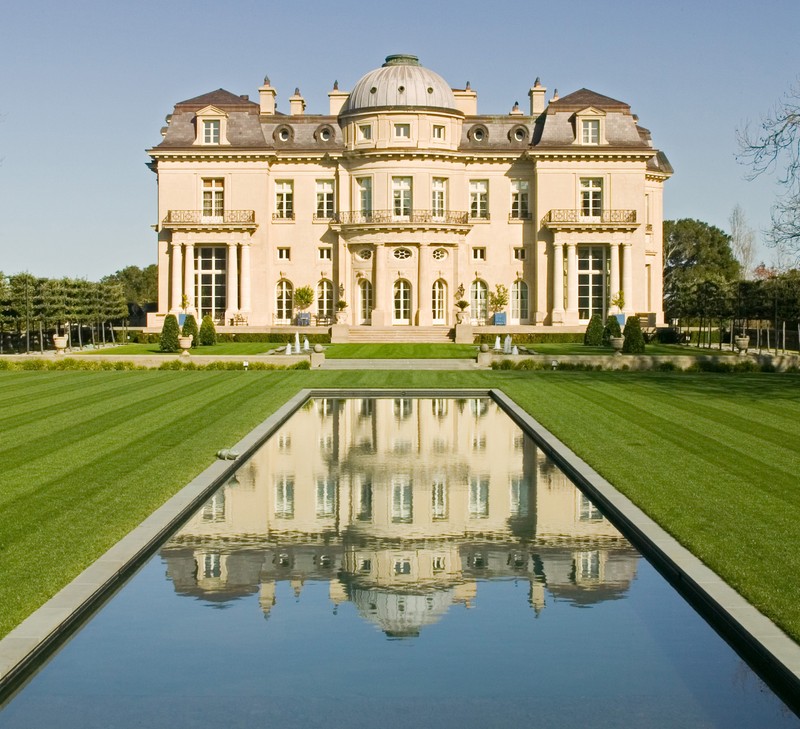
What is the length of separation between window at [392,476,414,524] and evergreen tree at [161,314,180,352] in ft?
97.2

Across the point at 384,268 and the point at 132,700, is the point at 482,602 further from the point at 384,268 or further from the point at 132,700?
the point at 384,268

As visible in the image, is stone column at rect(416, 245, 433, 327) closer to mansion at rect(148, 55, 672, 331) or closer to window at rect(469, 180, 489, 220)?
mansion at rect(148, 55, 672, 331)

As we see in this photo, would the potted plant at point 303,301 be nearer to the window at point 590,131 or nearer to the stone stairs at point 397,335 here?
the stone stairs at point 397,335

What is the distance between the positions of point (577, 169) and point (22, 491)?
165 ft

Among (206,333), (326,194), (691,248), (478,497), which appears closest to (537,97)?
(326,194)

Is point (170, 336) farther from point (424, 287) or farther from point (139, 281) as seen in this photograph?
point (139, 281)

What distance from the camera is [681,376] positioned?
Answer: 33719 millimetres

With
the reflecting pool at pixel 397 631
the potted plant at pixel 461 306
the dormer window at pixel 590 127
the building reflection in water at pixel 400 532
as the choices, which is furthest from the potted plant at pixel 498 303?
the reflecting pool at pixel 397 631

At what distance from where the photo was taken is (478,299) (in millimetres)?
61719

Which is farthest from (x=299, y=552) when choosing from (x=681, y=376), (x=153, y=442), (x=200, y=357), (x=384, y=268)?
(x=384, y=268)

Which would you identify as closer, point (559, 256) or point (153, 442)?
point (153, 442)

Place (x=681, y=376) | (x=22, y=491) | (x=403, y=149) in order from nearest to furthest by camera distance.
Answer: (x=22, y=491), (x=681, y=376), (x=403, y=149)

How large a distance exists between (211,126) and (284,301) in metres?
10.1

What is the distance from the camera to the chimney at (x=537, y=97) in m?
66.1
